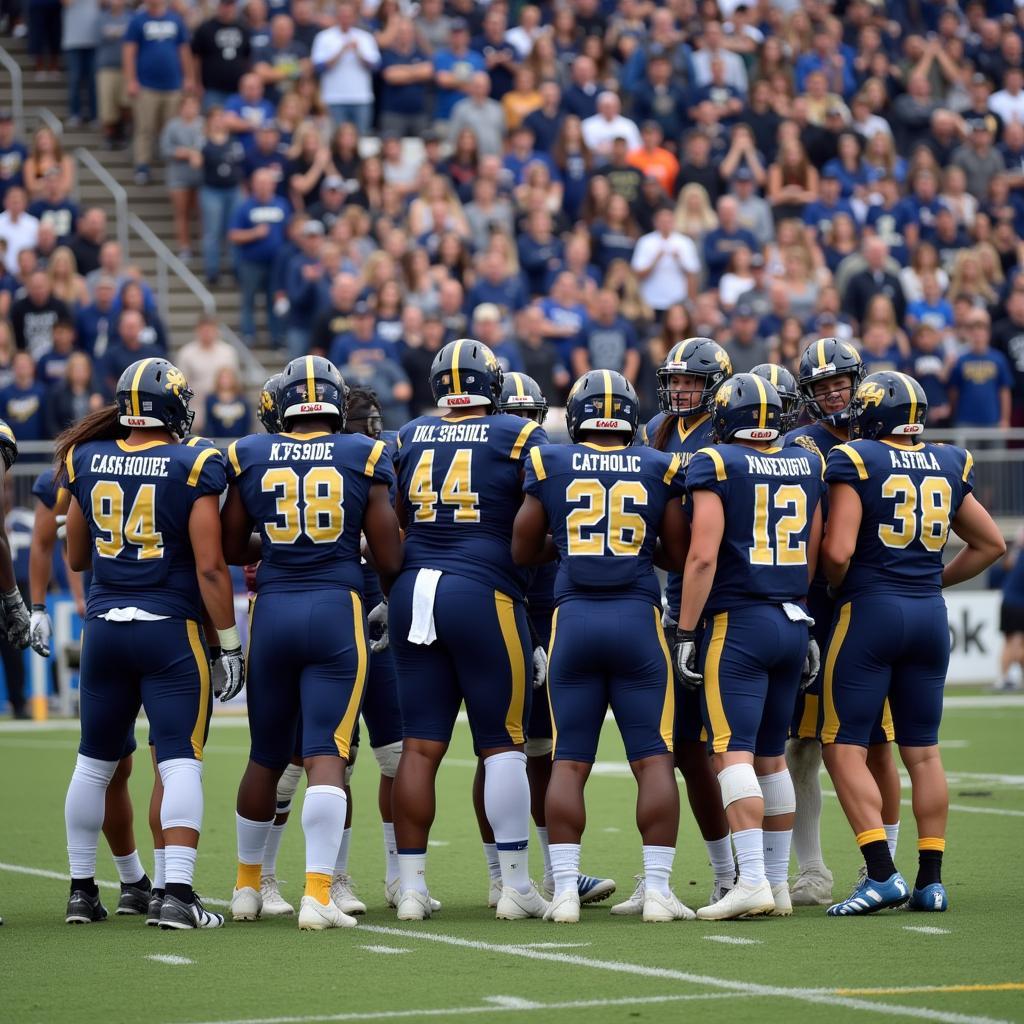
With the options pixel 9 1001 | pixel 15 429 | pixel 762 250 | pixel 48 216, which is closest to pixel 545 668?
pixel 9 1001

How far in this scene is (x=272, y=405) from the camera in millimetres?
8164

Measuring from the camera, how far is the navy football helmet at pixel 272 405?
7.97 metres

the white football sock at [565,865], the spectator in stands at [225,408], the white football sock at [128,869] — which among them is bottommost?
the white football sock at [128,869]

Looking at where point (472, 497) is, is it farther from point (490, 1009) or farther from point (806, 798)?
point (490, 1009)

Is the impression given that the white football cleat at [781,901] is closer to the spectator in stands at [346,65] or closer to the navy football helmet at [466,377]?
the navy football helmet at [466,377]

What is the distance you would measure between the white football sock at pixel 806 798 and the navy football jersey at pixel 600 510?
3.94ft

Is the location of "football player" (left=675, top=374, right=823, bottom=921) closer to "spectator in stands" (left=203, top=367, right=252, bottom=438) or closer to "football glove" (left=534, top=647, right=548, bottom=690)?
"football glove" (left=534, top=647, right=548, bottom=690)

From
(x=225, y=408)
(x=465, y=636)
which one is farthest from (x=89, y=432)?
(x=225, y=408)

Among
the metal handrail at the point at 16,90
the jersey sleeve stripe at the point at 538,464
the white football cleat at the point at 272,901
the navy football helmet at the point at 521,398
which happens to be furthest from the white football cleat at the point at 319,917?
the metal handrail at the point at 16,90

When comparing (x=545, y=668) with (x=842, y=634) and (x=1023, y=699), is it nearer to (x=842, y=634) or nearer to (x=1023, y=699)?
(x=842, y=634)

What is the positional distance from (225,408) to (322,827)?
990 cm

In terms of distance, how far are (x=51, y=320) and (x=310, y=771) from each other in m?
10.7

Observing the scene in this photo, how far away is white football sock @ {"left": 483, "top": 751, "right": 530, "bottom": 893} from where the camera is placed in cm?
777

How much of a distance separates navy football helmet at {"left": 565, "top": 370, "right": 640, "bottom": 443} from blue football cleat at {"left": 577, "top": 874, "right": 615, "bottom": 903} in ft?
6.08
